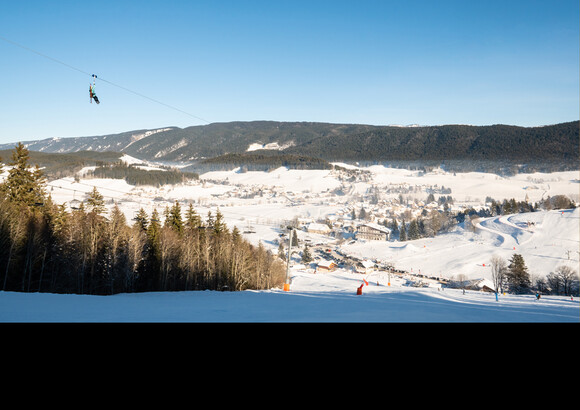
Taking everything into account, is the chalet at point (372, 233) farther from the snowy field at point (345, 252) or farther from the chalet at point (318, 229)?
the chalet at point (318, 229)

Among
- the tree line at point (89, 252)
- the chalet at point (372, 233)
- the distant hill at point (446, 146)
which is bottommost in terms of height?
the chalet at point (372, 233)

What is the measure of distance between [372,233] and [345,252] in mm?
13250

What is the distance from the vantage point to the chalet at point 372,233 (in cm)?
A: 6184

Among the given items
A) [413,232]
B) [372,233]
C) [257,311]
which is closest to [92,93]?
[257,311]

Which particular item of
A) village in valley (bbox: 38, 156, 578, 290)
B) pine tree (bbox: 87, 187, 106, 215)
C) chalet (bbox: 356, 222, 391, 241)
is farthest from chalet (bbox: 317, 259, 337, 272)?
pine tree (bbox: 87, 187, 106, 215)

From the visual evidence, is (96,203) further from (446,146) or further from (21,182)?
(446,146)

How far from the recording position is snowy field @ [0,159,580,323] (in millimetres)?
4750

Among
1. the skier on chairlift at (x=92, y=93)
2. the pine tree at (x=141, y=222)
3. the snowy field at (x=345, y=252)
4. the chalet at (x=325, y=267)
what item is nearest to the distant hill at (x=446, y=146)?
the snowy field at (x=345, y=252)

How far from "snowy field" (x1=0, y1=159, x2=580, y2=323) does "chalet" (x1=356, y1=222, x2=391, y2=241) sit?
4.06 metres

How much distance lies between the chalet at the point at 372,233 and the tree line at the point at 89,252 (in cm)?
4395

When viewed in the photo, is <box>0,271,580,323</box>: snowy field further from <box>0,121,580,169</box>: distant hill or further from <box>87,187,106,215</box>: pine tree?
<box>0,121,580,169</box>: distant hill

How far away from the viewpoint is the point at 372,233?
207 ft
